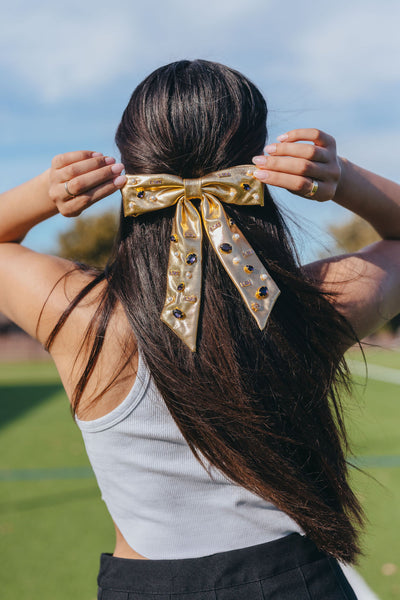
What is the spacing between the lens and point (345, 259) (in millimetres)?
1372

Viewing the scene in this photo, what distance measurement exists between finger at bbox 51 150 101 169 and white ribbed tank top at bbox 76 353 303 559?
0.46 m

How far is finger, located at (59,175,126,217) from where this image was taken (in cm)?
121

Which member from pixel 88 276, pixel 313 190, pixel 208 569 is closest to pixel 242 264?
pixel 313 190

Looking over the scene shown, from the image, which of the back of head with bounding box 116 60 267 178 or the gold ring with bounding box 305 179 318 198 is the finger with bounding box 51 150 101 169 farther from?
the gold ring with bounding box 305 179 318 198

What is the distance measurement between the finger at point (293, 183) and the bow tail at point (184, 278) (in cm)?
16

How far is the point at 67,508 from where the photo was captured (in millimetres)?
4789

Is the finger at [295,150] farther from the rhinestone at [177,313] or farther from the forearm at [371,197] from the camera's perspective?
the rhinestone at [177,313]

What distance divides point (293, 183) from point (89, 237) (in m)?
27.1

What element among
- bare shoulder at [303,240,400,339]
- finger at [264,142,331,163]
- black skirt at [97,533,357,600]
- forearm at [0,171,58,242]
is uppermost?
finger at [264,142,331,163]

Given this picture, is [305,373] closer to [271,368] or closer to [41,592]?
[271,368]

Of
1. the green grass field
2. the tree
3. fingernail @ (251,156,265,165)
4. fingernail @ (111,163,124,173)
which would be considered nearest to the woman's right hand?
fingernail @ (111,163,124,173)

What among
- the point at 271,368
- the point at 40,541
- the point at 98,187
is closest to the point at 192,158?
the point at 98,187

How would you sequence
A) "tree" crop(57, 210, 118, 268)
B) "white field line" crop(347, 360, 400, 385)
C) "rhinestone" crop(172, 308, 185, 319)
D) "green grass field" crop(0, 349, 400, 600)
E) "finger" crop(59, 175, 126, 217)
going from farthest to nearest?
"tree" crop(57, 210, 118, 268)
"white field line" crop(347, 360, 400, 385)
"green grass field" crop(0, 349, 400, 600)
"finger" crop(59, 175, 126, 217)
"rhinestone" crop(172, 308, 185, 319)

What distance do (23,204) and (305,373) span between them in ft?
2.73
